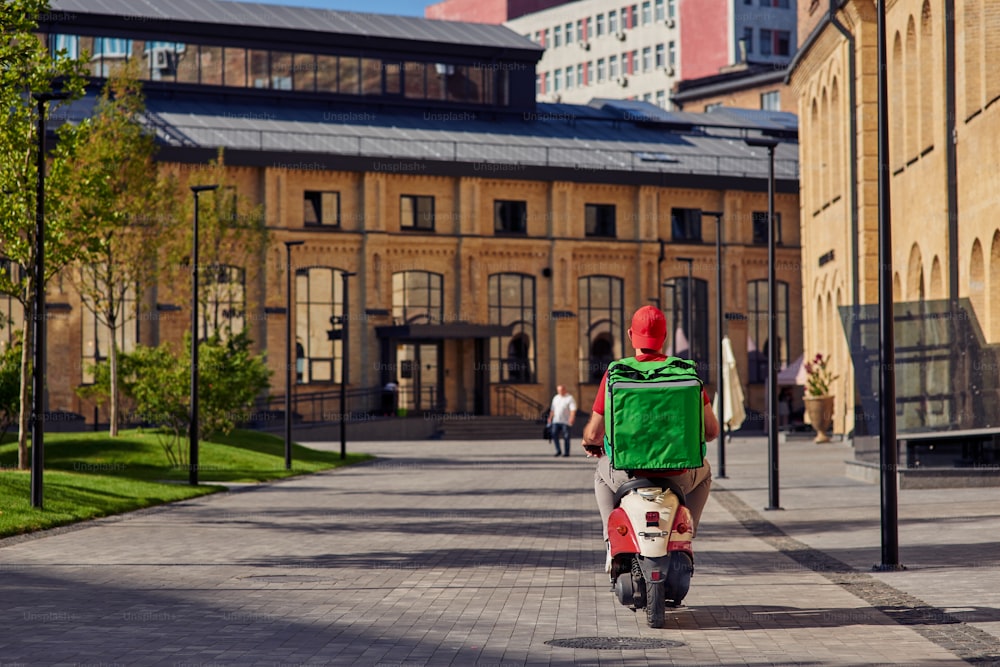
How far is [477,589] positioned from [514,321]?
49.9 metres

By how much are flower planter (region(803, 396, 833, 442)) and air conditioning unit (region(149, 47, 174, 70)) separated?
30263 mm

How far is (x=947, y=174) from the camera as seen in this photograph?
1174 inches

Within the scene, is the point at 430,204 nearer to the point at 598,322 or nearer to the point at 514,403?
the point at 514,403

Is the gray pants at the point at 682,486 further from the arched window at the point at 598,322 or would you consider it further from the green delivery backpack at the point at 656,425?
the arched window at the point at 598,322

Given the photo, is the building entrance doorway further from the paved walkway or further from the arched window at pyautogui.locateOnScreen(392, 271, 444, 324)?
the paved walkway

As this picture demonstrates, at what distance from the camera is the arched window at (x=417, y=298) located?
58969mm

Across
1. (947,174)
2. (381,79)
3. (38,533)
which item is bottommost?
(38,533)

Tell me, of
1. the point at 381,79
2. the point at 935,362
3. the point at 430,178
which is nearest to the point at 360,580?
the point at 935,362

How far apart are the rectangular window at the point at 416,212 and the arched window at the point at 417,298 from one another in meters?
1.98

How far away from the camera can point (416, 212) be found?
194ft

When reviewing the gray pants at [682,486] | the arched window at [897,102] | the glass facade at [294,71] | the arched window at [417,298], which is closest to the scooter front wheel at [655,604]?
the gray pants at [682,486]

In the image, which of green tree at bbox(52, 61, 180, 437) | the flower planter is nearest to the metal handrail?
the flower planter

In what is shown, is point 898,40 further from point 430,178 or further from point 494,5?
→ point 494,5

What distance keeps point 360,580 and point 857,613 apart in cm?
420
